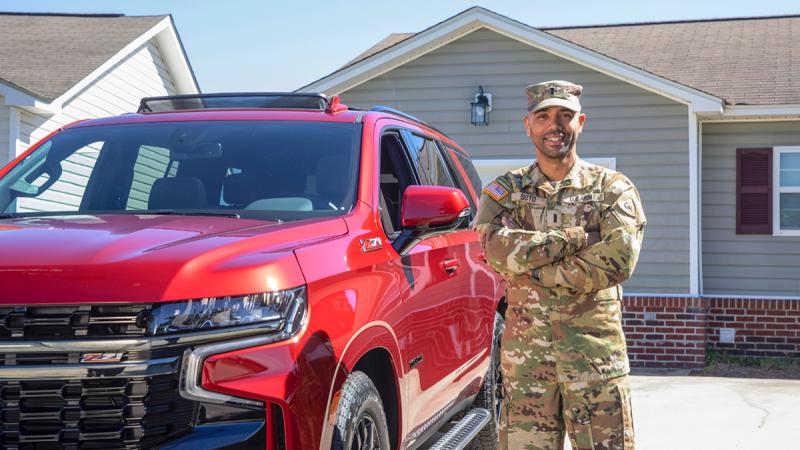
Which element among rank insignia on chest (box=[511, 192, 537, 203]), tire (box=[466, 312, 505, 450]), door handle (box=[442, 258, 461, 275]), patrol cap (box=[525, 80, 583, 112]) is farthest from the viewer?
tire (box=[466, 312, 505, 450])

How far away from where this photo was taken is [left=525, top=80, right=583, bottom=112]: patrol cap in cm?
388

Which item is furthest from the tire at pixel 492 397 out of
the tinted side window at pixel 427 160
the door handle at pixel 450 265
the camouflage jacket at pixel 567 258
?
the camouflage jacket at pixel 567 258

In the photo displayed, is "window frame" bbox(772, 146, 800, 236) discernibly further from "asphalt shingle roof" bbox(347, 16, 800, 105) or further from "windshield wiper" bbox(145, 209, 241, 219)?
"windshield wiper" bbox(145, 209, 241, 219)

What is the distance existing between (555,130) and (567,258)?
49 centimetres

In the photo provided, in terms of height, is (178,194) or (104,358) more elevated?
(178,194)

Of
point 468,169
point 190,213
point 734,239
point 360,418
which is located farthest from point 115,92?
point 360,418

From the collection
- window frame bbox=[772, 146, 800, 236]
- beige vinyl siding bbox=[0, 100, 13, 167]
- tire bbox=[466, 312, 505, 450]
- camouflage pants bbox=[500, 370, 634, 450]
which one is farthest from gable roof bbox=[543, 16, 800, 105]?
camouflage pants bbox=[500, 370, 634, 450]

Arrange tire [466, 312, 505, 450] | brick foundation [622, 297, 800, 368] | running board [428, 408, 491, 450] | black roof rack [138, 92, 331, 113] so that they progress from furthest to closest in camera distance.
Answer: brick foundation [622, 297, 800, 368], tire [466, 312, 505, 450], black roof rack [138, 92, 331, 113], running board [428, 408, 491, 450]

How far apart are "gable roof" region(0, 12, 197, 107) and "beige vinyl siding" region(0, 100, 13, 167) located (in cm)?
41

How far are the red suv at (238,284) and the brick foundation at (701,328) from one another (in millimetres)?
8143

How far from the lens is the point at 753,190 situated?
14266mm

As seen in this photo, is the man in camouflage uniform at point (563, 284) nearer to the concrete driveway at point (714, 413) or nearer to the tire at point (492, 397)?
the tire at point (492, 397)

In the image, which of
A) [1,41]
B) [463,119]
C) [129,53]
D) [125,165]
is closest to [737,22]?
[463,119]

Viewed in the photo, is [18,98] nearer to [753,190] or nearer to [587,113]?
[587,113]
